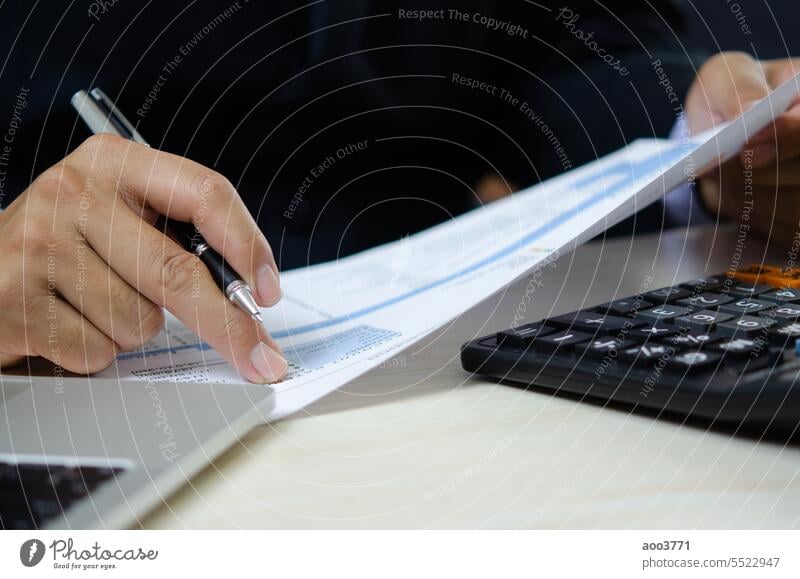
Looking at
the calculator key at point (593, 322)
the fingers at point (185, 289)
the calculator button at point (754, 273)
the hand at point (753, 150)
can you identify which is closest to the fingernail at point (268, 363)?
the fingers at point (185, 289)

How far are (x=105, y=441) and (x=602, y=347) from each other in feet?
0.52

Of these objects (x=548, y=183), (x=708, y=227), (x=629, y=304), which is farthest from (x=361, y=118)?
(x=629, y=304)

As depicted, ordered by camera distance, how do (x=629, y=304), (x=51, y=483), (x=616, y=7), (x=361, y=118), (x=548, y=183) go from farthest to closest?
(x=616, y=7), (x=361, y=118), (x=548, y=183), (x=629, y=304), (x=51, y=483)

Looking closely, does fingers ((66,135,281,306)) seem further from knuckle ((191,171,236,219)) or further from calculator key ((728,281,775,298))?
calculator key ((728,281,775,298))

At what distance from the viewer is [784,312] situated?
0.29m

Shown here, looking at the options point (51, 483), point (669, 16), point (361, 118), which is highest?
point (669, 16)

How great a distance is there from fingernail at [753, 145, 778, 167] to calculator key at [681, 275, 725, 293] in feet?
0.55

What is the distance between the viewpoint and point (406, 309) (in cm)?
36

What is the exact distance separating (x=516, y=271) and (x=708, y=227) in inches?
12.6

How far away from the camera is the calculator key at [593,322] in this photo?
0.92 ft

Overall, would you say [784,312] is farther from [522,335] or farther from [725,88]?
[725,88]

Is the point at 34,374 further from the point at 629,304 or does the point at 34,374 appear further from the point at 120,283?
the point at 629,304

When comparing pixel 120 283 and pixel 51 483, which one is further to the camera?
pixel 120 283

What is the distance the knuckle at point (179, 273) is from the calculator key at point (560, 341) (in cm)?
14
